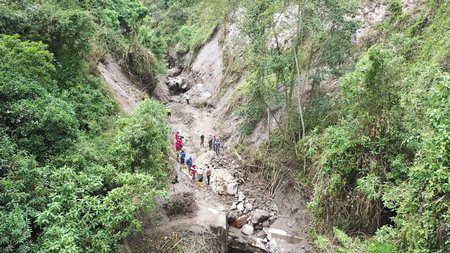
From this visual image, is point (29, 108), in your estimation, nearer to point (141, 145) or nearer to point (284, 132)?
point (141, 145)

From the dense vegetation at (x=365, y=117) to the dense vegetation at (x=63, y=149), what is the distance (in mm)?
6359

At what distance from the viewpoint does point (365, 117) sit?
12234 millimetres

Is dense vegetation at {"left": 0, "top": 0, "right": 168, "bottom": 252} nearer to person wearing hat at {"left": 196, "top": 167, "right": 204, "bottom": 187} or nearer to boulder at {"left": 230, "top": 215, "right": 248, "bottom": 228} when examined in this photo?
boulder at {"left": 230, "top": 215, "right": 248, "bottom": 228}

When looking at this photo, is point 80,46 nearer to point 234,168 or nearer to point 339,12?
point 234,168

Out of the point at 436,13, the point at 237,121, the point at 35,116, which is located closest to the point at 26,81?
the point at 35,116

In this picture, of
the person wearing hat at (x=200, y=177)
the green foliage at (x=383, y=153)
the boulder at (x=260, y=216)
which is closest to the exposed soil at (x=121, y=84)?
the person wearing hat at (x=200, y=177)

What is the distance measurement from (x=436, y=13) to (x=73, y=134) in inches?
700

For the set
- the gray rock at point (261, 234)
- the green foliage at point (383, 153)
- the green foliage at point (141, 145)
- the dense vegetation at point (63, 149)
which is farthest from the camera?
the gray rock at point (261, 234)

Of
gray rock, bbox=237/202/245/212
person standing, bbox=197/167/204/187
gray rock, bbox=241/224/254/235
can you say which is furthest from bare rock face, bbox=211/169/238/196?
gray rock, bbox=241/224/254/235

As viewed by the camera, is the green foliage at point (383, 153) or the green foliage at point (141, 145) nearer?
the green foliage at point (383, 153)

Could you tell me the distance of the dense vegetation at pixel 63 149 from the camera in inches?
352

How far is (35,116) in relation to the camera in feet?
35.2

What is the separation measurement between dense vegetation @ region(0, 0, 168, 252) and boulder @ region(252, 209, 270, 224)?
5424 millimetres

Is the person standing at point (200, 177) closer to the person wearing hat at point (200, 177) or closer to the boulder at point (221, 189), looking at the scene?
the person wearing hat at point (200, 177)
